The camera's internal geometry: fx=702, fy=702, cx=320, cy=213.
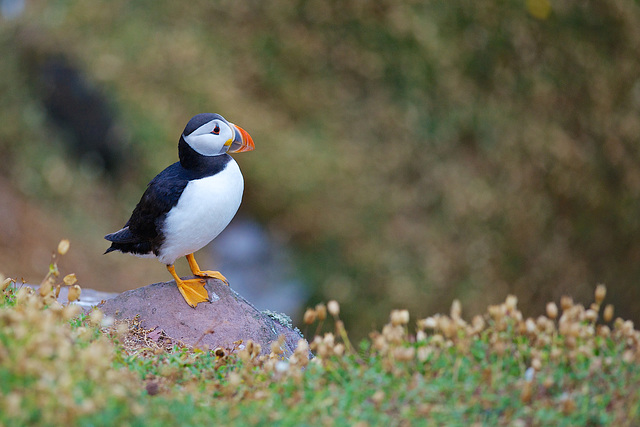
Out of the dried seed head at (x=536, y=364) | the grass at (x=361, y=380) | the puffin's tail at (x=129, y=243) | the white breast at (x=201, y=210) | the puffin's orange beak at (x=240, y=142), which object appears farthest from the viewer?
the puffin's tail at (x=129, y=243)

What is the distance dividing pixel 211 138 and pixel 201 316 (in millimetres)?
930

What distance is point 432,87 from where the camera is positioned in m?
7.85

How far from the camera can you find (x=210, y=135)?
3.40m

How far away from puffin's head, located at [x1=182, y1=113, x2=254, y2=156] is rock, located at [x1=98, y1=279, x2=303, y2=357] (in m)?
0.78

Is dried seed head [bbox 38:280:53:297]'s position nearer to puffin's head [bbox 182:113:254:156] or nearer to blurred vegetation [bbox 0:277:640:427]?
blurred vegetation [bbox 0:277:640:427]

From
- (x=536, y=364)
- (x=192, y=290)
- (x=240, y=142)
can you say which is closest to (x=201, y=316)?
(x=192, y=290)

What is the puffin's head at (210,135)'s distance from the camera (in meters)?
3.40

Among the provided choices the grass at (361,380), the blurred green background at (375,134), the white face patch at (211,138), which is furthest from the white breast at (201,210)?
the blurred green background at (375,134)

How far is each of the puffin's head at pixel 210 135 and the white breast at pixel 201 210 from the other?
11 cm

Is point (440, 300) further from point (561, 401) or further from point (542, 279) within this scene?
point (561, 401)

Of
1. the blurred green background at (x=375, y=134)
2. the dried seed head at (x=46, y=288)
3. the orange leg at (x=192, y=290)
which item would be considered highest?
the blurred green background at (x=375, y=134)

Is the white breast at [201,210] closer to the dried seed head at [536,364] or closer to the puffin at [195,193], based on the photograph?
the puffin at [195,193]

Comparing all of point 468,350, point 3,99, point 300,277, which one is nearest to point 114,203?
point 3,99

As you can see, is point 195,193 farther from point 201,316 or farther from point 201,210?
point 201,316
